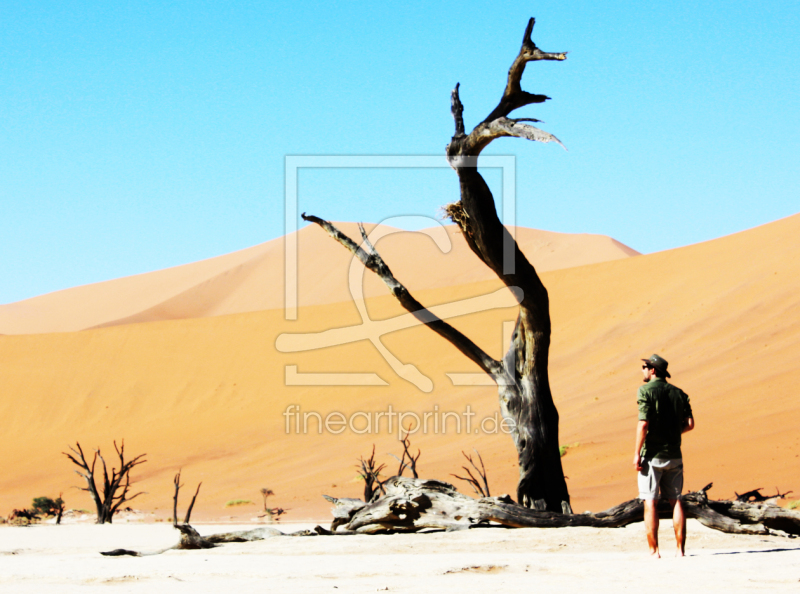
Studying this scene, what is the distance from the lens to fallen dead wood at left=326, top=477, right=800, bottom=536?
6.39 meters

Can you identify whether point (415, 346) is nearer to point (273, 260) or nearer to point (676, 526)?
point (676, 526)

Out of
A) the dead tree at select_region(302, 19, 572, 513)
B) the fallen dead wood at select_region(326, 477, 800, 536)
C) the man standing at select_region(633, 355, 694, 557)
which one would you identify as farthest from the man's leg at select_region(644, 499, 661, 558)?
the dead tree at select_region(302, 19, 572, 513)

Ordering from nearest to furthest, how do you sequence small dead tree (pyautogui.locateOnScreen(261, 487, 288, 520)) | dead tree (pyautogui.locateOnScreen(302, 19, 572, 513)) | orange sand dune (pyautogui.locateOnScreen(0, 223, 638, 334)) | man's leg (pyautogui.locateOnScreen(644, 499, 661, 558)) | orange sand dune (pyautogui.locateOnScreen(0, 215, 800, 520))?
1. man's leg (pyautogui.locateOnScreen(644, 499, 661, 558))
2. dead tree (pyautogui.locateOnScreen(302, 19, 572, 513))
3. small dead tree (pyautogui.locateOnScreen(261, 487, 288, 520))
4. orange sand dune (pyautogui.locateOnScreen(0, 215, 800, 520))
5. orange sand dune (pyautogui.locateOnScreen(0, 223, 638, 334))

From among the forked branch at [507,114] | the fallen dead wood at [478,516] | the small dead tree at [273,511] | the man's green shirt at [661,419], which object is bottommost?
the small dead tree at [273,511]

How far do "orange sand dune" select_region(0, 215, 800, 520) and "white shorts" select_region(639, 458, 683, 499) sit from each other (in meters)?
8.40

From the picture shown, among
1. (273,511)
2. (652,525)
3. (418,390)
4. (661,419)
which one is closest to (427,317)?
(661,419)

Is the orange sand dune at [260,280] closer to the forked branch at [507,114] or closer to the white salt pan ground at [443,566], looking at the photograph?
the forked branch at [507,114]

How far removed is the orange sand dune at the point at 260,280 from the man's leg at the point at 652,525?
58.3 meters

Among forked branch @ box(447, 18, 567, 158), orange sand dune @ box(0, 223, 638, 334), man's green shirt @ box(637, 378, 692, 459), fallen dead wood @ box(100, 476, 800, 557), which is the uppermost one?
orange sand dune @ box(0, 223, 638, 334)

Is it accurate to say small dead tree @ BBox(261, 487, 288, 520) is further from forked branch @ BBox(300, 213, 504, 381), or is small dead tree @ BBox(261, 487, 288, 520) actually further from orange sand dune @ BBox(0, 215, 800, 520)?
forked branch @ BBox(300, 213, 504, 381)

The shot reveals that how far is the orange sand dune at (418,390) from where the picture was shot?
16891 mm

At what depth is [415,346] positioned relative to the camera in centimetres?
3209

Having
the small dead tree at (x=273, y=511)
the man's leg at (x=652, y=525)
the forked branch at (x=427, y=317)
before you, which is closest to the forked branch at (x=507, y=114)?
the forked branch at (x=427, y=317)

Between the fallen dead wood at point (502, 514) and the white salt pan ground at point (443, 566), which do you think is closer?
the white salt pan ground at point (443, 566)
